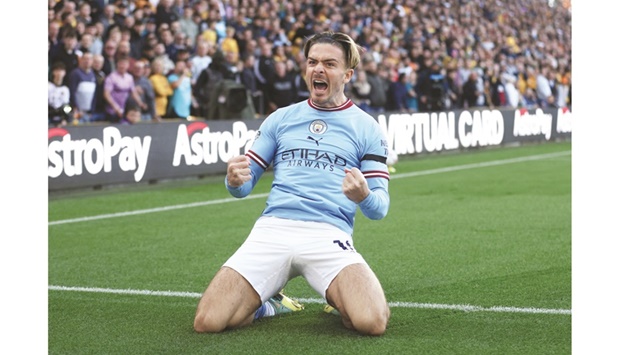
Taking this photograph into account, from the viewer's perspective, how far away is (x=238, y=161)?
5.71m

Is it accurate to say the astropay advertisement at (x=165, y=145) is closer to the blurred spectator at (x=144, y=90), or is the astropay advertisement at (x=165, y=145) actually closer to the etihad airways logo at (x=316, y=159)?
the blurred spectator at (x=144, y=90)

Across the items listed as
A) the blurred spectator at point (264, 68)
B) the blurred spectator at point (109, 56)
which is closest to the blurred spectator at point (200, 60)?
the blurred spectator at point (264, 68)

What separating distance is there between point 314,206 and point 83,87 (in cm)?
1001

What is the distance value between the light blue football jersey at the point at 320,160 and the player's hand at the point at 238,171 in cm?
17

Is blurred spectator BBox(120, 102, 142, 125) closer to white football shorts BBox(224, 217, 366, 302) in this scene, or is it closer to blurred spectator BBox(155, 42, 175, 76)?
blurred spectator BBox(155, 42, 175, 76)

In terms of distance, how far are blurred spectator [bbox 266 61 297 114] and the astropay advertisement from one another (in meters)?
1.80

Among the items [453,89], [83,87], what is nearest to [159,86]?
[83,87]

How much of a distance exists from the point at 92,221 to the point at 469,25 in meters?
23.3

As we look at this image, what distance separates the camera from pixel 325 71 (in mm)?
5945

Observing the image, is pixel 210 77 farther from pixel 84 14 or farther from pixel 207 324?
pixel 207 324

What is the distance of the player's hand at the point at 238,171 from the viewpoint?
224 inches
